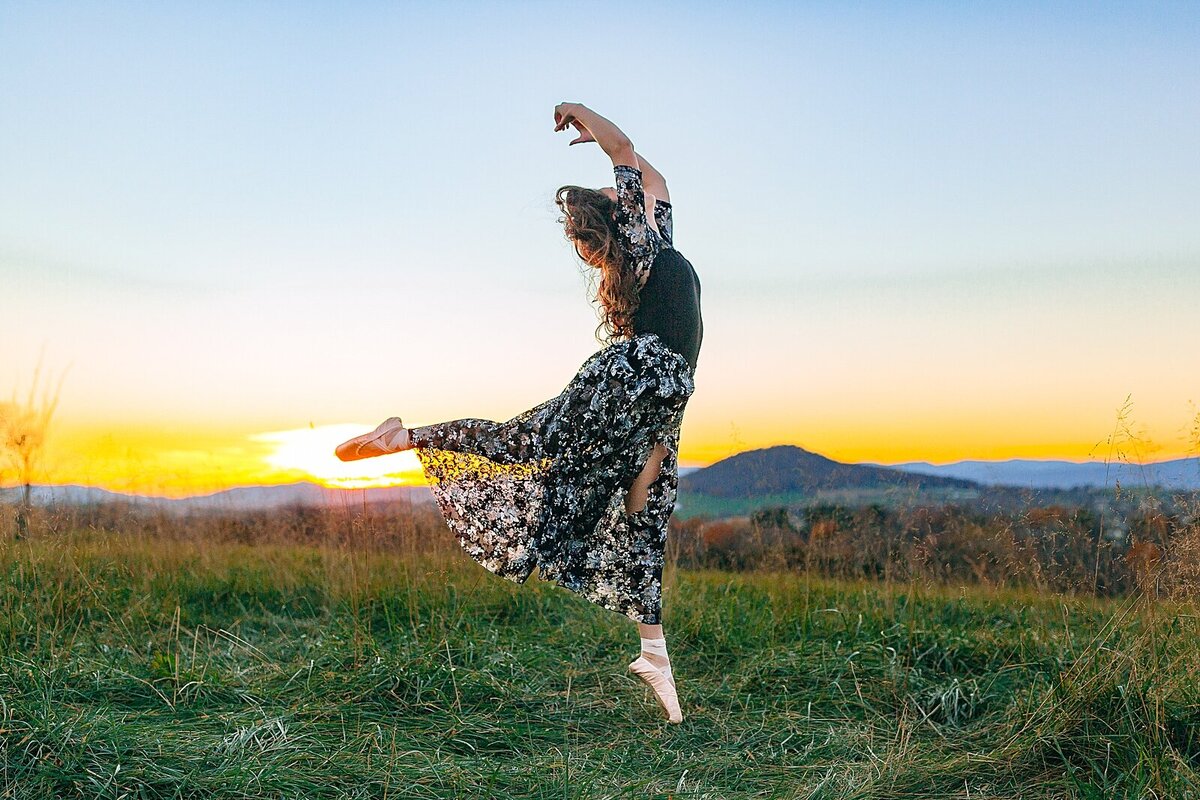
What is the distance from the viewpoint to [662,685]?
4141 millimetres

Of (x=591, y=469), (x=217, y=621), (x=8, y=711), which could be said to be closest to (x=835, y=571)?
(x=591, y=469)

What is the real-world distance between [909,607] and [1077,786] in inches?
85.7

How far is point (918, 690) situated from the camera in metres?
4.40

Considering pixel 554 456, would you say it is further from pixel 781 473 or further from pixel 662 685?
pixel 781 473

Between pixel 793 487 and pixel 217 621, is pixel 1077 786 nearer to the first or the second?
pixel 793 487

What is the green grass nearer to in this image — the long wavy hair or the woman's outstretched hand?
the long wavy hair

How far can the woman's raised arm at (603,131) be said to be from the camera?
159 inches

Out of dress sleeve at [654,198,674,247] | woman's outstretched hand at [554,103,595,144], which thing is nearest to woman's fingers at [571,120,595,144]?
woman's outstretched hand at [554,103,595,144]

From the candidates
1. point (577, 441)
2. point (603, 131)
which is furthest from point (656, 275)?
point (577, 441)

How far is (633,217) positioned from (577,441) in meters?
0.94

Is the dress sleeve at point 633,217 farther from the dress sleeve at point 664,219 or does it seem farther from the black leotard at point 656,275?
the dress sleeve at point 664,219

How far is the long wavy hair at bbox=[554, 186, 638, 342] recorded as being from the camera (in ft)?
13.5

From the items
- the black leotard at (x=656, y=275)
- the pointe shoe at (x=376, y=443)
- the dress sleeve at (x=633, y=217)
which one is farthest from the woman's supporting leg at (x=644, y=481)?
the pointe shoe at (x=376, y=443)

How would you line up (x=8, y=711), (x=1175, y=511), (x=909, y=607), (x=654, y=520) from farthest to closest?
(x=909, y=607)
(x=654, y=520)
(x=1175, y=511)
(x=8, y=711)
